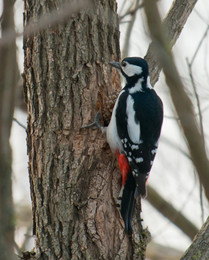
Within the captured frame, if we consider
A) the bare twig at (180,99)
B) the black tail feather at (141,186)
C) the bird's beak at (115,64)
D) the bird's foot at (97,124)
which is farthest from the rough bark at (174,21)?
the bare twig at (180,99)

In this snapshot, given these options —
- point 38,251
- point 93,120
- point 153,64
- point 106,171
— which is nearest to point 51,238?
point 38,251

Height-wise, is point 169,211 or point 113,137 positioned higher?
point 113,137

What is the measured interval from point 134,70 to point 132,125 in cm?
54

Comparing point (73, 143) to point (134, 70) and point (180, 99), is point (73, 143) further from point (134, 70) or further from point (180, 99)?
point (180, 99)

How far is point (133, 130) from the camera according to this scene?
388 centimetres

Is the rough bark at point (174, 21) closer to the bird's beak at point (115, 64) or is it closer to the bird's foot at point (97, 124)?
the bird's beak at point (115, 64)

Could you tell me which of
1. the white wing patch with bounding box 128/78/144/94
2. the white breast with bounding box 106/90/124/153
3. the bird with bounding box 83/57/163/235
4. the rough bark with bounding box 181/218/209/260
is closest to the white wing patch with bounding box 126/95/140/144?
the bird with bounding box 83/57/163/235

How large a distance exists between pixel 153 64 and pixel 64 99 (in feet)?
2.54

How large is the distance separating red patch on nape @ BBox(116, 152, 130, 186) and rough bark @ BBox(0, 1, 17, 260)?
0.85 m

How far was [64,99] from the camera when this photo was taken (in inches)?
138

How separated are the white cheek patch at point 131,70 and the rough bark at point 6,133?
3.61 ft

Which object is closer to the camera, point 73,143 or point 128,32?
point 73,143

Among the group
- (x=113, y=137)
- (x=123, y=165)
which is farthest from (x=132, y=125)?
(x=123, y=165)

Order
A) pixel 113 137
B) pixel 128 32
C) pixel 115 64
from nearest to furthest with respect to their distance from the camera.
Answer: pixel 113 137 < pixel 115 64 < pixel 128 32
